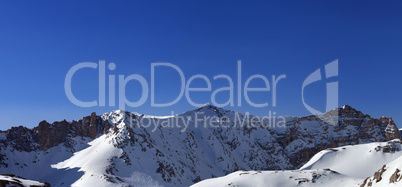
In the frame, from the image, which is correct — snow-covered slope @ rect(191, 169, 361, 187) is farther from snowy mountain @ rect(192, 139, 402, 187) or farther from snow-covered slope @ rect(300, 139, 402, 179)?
snow-covered slope @ rect(300, 139, 402, 179)

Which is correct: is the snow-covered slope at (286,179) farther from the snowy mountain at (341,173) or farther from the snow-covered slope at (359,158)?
the snow-covered slope at (359,158)

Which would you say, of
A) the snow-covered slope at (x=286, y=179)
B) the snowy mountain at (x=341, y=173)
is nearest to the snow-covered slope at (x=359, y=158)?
the snowy mountain at (x=341, y=173)

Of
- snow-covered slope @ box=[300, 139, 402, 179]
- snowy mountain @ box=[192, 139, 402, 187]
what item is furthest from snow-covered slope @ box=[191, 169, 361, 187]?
snow-covered slope @ box=[300, 139, 402, 179]

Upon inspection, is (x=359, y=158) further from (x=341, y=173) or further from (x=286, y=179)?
(x=286, y=179)

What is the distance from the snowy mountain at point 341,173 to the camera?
303 feet

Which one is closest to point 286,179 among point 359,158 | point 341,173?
point 341,173

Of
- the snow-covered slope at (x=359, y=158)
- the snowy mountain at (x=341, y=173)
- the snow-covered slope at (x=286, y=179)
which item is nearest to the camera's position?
the snowy mountain at (x=341, y=173)

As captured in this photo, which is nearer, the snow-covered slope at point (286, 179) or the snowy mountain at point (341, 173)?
the snowy mountain at point (341, 173)

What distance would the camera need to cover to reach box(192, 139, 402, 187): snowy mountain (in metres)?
92.4

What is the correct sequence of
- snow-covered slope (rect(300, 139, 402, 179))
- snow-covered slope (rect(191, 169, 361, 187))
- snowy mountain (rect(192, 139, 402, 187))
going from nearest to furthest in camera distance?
snowy mountain (rect(192, 139, 402, 187)) < snow-covered slope (rect(191, 169, 361, 187)) < snow-covered slope (rect(300, 139, 402, 179))

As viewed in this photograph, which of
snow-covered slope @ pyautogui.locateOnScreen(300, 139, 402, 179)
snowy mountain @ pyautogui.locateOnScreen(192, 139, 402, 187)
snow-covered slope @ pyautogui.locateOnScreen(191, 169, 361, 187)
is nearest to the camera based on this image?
snowy mountain @ pyautogui.locateOnScreen(192, 139, 402, 187)

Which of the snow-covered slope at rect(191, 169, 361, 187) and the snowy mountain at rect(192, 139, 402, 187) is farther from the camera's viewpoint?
the snow-covered slope at rect(191, 169, 361, 187)

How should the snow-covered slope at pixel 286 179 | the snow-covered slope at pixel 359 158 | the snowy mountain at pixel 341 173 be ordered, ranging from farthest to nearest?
1. the snow-covered slope at pixel 359 158
2. the snow-covered slope at pixel 286 179
3. the snowy mountain at pixel 341 173

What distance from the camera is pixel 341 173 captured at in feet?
529
